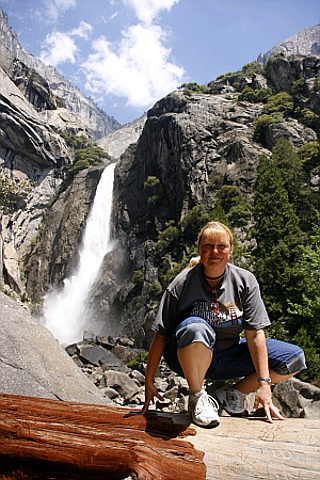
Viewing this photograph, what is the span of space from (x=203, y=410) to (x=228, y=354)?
685 mm

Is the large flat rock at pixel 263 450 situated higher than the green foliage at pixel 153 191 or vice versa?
the green foliage at pixel 153 191

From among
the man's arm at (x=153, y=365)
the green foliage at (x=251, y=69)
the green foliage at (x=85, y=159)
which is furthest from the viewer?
the green foliage at (x=251, y=69)

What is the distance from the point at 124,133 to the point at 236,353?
112705mm

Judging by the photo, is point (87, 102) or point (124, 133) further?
point (87, 102)

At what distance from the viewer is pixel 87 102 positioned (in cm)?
17288

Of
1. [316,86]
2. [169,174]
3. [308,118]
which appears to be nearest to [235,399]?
[169,174]

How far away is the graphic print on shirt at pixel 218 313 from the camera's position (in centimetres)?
312

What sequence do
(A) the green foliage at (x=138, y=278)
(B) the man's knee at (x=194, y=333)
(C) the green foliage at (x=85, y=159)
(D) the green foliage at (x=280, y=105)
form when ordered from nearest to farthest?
(B) the man's knee at (x=194, y=333) → (A) the green foliage at (x=138, y=278) → (D) the green foliage at (x=280, y=105) → (C) the green foliage at (x=85, y=159)

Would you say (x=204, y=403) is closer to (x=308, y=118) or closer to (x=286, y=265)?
(x=286, y=265)

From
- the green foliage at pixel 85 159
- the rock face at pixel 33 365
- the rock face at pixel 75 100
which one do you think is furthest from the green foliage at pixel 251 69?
the rock face at pixel 75 100

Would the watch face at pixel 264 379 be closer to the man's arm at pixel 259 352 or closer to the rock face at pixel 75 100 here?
the man's arm at pixel 259 352

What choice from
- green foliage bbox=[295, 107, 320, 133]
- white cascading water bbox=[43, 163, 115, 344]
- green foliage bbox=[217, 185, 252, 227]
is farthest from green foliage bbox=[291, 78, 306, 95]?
white cascading water bbox=[43, 163, 115, 344]

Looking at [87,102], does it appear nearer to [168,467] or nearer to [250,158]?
[250,158]

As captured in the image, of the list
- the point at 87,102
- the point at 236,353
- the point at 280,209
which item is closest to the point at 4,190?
the point at 280,209
